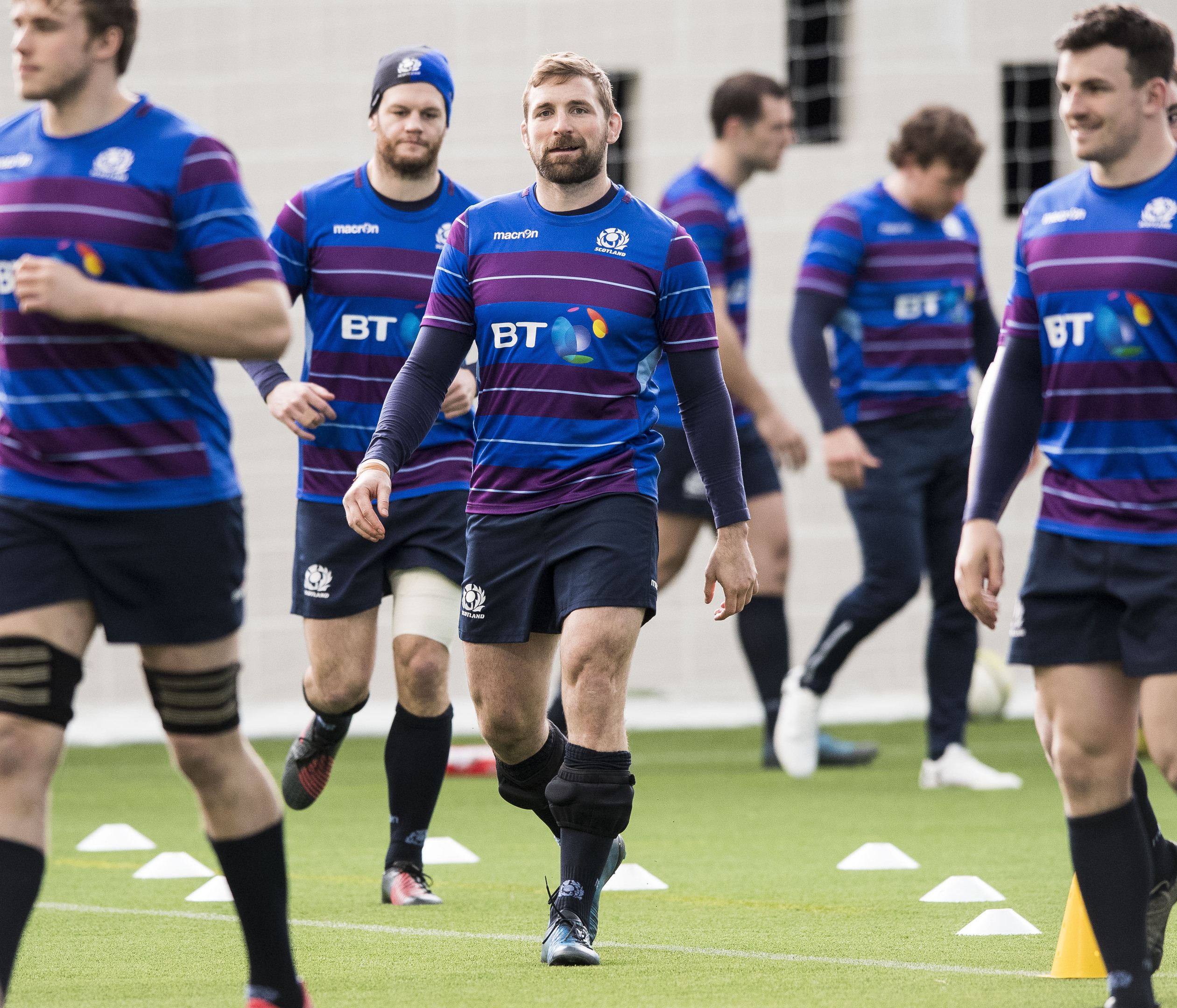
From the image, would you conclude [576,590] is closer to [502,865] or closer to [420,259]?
[420,259]

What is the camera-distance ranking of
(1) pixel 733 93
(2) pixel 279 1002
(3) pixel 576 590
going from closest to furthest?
1. (2) pixel 279 1002
2. (3) pixel 576 590
3. (1) pixel 733 93

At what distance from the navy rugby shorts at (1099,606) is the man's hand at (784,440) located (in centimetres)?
394

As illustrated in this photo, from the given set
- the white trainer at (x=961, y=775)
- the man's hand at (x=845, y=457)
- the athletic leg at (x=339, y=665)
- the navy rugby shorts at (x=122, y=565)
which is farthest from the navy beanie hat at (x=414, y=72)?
the white trainer at (x=961, y=775)

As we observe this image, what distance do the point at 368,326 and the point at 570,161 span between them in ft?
4.06

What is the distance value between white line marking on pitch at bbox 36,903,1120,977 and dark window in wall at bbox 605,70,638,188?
7.24m

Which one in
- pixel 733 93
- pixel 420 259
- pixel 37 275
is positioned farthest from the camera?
pixel 733 93

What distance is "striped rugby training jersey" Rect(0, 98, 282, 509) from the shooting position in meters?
3.37

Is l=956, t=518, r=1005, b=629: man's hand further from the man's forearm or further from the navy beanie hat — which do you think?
the navy beanie hat

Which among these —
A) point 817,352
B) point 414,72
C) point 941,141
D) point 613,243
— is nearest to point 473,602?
point 613,243

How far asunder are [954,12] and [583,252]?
8180 mm

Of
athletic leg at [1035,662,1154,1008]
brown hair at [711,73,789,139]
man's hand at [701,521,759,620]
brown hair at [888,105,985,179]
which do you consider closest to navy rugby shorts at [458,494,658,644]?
man's hand at [701,521,759,620]

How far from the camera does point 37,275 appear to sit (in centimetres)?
317

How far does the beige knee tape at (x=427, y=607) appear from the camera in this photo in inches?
214

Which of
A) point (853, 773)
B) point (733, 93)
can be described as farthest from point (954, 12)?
point (853, 773)
